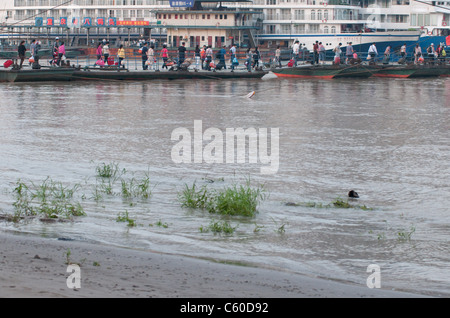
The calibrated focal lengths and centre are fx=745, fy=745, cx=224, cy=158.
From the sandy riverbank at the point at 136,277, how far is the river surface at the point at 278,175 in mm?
583

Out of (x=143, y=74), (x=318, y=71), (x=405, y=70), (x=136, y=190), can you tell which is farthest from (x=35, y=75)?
(x=136, y=190)

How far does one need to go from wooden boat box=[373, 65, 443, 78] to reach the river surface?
15463 mm

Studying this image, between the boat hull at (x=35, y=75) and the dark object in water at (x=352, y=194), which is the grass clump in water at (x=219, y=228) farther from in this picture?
the boat hull at (x=35, y=75)

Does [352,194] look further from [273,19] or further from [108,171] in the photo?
[273,19]

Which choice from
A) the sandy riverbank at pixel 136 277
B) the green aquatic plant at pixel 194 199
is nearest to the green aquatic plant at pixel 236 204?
the green aquatic plant at pixel 194 199

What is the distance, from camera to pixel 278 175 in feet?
Result: 45.4

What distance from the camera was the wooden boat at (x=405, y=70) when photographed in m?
45.5

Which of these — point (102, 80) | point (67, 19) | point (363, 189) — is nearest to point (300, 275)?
point (363, 189)

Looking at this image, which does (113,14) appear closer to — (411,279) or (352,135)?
(352,135)
